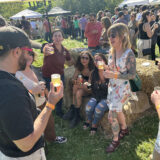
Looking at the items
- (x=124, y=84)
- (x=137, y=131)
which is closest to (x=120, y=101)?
(x=124, y=84)

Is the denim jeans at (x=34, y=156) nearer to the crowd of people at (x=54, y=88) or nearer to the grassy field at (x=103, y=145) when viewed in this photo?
the crowd of people at (x=54, y=88)

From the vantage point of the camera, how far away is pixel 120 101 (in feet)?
9.61

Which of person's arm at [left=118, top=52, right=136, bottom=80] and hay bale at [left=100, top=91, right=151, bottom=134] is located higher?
person's arm at [left=118, top=52, right=136, bottom=80]

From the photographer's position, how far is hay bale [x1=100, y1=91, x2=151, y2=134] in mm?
3628

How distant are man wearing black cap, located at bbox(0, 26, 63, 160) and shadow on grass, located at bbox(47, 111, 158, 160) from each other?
1.79m

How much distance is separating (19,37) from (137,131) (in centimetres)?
310

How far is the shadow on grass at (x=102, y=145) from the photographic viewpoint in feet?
10.2

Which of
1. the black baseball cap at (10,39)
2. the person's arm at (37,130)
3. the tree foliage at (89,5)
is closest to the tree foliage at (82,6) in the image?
the tree foliage at (89,5)

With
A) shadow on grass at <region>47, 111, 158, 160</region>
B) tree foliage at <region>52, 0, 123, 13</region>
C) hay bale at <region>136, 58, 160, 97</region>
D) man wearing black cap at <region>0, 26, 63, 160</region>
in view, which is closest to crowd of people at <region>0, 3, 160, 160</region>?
man wearing black cap at <region>0, 26, 63, 160</region>

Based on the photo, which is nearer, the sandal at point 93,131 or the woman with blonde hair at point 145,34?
the sandal at point 93,131

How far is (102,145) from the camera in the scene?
3.37 metres

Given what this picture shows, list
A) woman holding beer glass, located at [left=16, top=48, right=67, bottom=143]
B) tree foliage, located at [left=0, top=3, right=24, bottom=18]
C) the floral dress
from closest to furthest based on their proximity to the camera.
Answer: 1. woman holding beer glass, located at [left=16, top=48, right=67, bottom=143]
2. the floral dress
3. tree foliage, located at [left=0, top=3, right=24, bottom=18]

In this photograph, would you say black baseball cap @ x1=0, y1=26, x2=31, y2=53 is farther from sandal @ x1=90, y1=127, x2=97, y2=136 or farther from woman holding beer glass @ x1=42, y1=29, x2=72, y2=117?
sandal @ x1=90, y1=127, x2=97, y2=136

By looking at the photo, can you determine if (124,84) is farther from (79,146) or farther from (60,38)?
(60,38)
